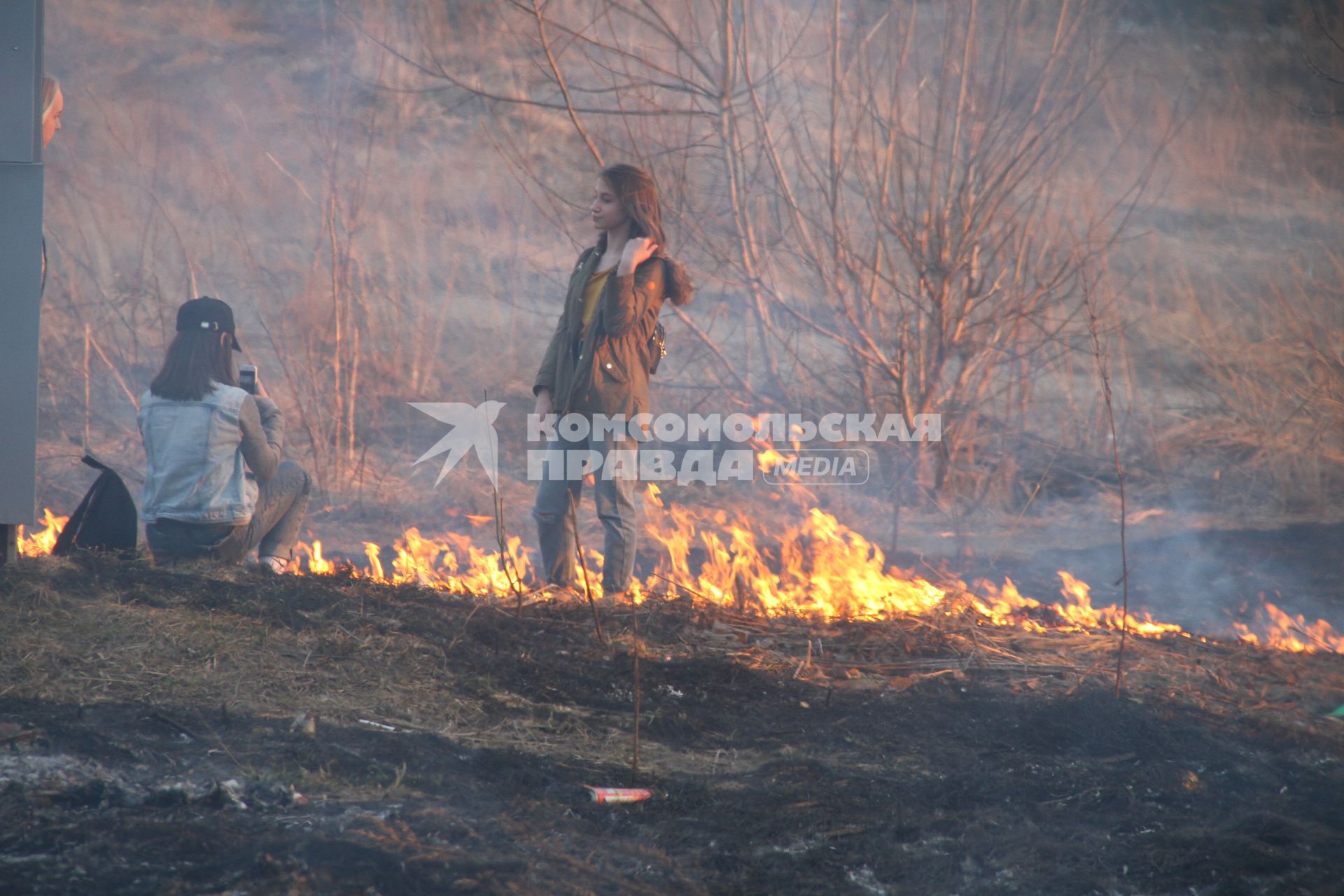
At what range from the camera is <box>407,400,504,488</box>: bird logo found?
7.86 m

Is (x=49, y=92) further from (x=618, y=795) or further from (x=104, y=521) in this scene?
(x=618, y=795)

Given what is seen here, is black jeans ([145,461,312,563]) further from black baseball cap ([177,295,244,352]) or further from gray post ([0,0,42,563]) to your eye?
black baseball cap ([177,295,244,352])

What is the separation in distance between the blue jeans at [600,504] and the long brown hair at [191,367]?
4.53ft

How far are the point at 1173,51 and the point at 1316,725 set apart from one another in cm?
1166

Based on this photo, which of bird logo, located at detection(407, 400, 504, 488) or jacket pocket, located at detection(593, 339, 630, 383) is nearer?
jacket pocket, located at detection(593, 339, 630, 383)

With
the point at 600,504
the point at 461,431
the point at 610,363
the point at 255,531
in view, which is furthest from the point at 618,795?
the point at 461,431

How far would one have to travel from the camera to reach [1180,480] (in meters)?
7.48

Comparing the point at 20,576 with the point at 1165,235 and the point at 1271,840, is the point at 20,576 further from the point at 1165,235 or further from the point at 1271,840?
the point at 1165,235

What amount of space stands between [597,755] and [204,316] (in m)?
2.48

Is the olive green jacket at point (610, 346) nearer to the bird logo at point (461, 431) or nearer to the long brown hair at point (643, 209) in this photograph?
the long brown hair at point (643, 209)

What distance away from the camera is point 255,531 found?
4547 mm

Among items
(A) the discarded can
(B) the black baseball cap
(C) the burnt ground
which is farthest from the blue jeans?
(A) the discarded can

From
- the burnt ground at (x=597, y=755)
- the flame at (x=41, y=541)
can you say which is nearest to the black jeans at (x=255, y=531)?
the burnt ground at (x=597, y=755)

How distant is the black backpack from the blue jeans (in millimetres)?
1706
